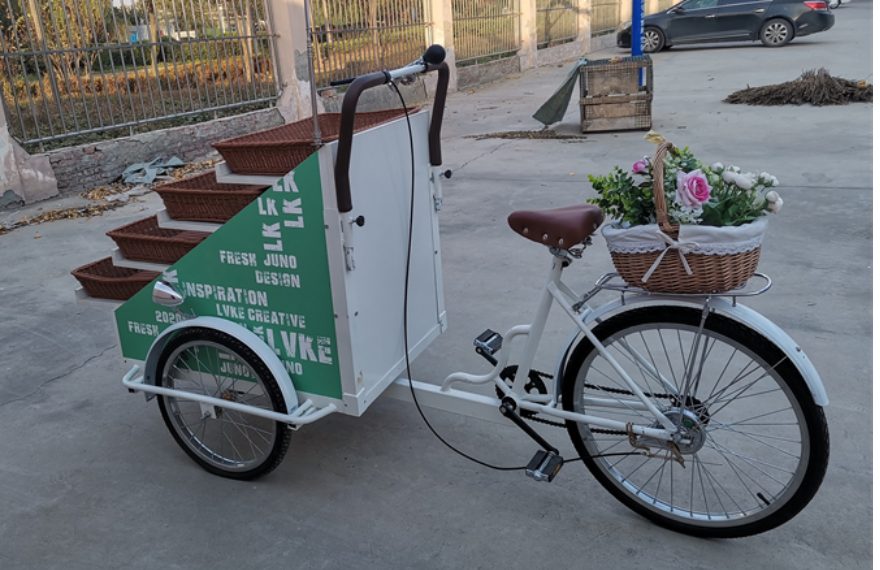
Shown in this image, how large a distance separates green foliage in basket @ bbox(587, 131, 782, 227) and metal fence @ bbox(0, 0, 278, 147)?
6.47 metres

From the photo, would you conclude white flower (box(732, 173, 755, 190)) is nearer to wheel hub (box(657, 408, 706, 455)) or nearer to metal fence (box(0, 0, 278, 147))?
wheel hub (box(657, 408, 706, 455))

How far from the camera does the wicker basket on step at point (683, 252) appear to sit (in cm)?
202

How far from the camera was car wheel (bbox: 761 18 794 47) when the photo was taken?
16.8m

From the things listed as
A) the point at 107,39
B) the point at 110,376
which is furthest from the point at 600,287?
the point at 107,39

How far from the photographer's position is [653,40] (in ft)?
58.9

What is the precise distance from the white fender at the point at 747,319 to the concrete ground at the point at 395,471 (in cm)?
57

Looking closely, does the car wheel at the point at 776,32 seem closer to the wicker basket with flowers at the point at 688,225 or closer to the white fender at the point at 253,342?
the wicker basket with flowers at the point at 688,225

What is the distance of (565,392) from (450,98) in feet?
36.1

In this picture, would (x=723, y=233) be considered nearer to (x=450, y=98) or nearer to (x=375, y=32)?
(x=375, y=32)

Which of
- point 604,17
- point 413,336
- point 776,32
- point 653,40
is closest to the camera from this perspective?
point 413,336

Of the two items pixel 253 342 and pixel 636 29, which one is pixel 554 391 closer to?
pixel 253 342

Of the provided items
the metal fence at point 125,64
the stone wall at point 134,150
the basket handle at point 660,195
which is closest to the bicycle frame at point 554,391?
the basket handle at point 660,195

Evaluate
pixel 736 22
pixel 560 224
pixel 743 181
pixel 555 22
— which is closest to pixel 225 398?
pixel 560 224

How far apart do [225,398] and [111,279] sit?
2.20 ft
